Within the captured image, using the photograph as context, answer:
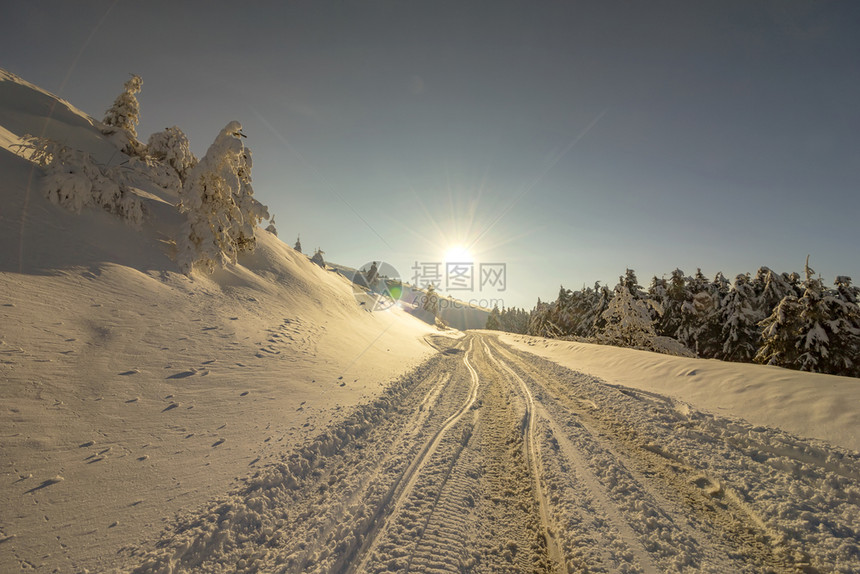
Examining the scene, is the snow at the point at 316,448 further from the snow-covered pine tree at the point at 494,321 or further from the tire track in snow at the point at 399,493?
the snow-covered pine tree at the point at 494,321

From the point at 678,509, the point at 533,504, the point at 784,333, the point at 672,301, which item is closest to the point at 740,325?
the point at 672,301

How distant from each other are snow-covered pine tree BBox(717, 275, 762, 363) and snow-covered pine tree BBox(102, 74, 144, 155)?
47.8m

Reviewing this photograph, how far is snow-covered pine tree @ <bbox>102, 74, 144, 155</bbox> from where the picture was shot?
1962cm

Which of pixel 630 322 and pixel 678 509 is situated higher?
pixel 630 322

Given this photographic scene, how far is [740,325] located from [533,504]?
3297cm

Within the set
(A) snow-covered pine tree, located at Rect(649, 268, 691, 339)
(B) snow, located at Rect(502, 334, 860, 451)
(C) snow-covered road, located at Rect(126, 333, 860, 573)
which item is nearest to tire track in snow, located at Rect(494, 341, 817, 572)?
(C) snow-covered road, located at Rect(126, 333, 860, 573)

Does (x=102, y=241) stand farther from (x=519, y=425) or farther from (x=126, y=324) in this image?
(x=519, y=425)

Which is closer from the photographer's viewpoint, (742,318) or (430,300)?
(742,318)

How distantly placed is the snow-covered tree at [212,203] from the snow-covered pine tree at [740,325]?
3744 centimetres

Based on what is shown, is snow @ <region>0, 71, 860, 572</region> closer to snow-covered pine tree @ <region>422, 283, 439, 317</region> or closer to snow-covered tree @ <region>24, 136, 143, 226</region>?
snow-covered tree @ <region>24, 136, 143, 226</region>

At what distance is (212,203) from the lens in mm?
12680

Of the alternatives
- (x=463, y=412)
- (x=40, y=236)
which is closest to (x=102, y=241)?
(x=40, y=236)

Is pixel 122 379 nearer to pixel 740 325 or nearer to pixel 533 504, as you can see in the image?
pixel 533 504

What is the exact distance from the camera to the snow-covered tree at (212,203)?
39.2ft
